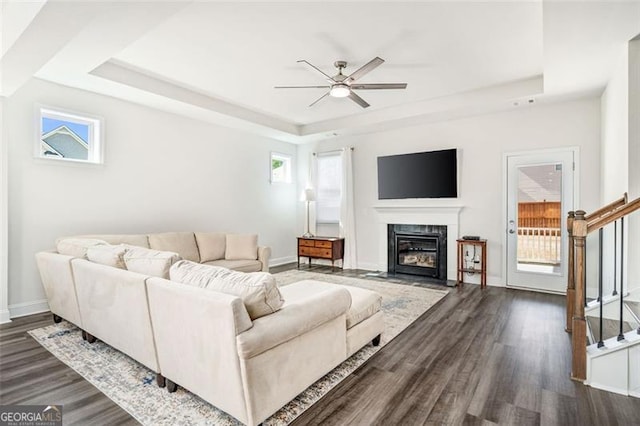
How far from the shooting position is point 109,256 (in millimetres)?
2719

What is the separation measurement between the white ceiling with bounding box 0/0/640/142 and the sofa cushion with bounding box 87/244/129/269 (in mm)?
1772

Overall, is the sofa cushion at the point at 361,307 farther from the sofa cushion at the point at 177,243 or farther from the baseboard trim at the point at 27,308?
the baseboard trim at the point at 27,308

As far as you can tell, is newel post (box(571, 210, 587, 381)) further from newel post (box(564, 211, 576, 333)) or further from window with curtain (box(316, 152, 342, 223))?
window with curtain (box(316, 152, 342, 223))

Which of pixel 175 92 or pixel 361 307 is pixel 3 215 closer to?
pixel 175 92

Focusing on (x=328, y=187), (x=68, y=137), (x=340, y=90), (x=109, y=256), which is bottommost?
(x=109, y=256)

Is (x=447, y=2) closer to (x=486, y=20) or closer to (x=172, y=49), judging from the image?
(x=486, y=20)

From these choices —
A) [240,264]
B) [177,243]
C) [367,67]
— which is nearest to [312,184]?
[240,264]

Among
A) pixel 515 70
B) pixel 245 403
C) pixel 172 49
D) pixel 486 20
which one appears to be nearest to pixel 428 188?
pixel 515 70

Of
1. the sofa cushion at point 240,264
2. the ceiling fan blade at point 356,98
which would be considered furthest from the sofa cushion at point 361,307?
the ceiling fan blade at point 356,98

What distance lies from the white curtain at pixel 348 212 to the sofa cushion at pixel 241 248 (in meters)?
2.26

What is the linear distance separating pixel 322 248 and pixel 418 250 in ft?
6.23

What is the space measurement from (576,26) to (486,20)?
28.1 inches

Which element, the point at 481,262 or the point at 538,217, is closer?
the point at 538,217

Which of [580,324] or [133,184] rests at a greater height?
[133,184]
